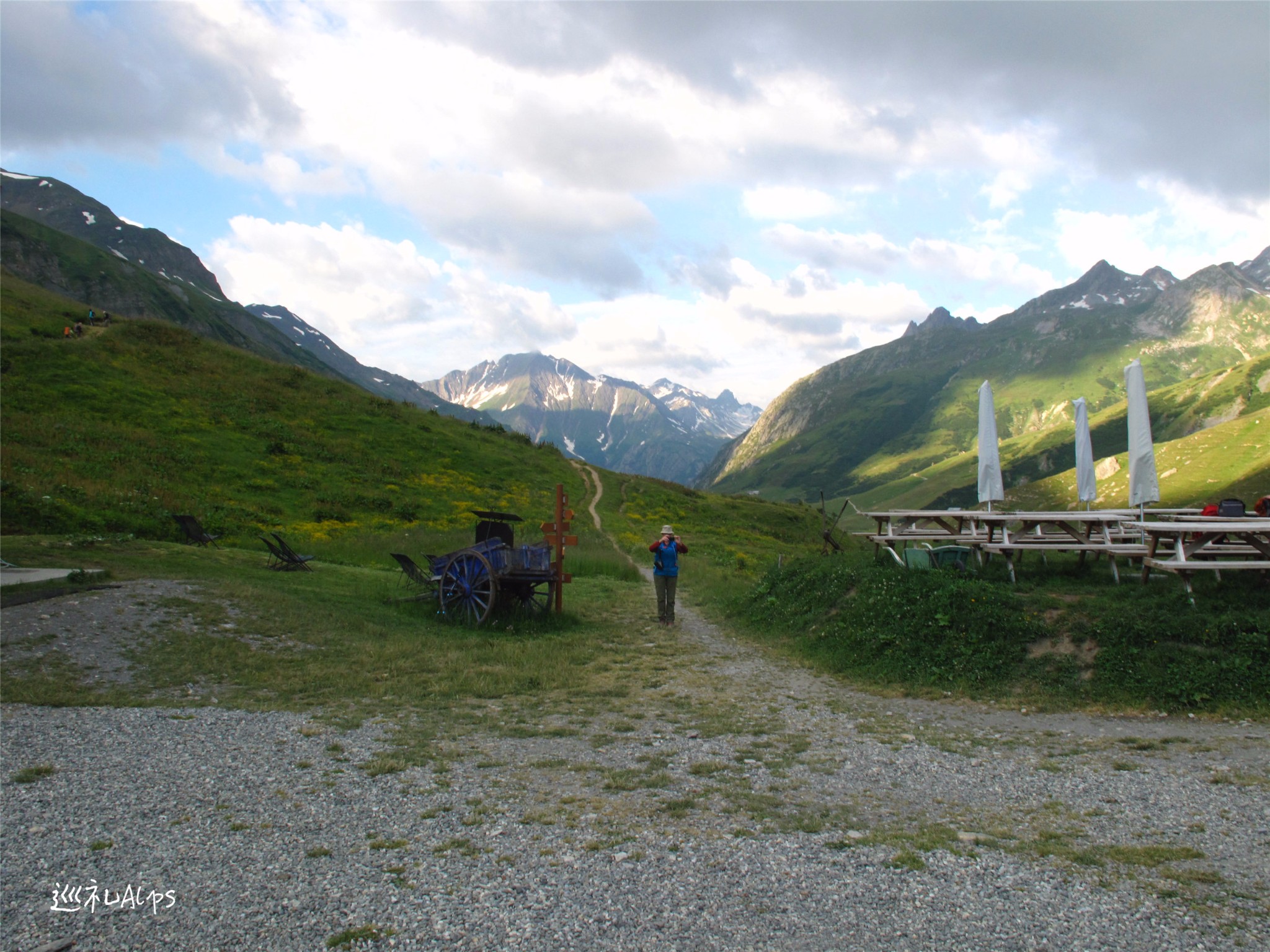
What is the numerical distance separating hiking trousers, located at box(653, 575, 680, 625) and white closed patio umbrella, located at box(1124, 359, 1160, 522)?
11.1 meters

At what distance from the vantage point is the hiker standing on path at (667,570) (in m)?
19.1

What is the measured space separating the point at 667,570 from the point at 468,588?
17.8 ft

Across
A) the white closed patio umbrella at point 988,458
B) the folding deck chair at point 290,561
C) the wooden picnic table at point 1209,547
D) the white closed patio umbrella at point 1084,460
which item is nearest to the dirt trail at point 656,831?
the wooden picnic table at point 1209,547

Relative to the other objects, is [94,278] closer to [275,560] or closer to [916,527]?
[275,560]

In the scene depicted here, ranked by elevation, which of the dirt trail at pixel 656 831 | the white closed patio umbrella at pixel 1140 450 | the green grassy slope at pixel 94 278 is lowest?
the dirt trail at pixel 656 831

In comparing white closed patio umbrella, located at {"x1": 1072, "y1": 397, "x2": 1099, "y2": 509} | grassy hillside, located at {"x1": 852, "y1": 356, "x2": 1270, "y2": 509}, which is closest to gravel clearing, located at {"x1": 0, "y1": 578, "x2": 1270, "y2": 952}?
white closed patio umbrella, located at {"x1": 1072, "y1": 397, "x2": 1099, "y2": 509}

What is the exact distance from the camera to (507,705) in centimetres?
1160

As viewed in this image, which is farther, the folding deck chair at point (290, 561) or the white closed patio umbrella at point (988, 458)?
the folding deck chair at point (290, 561)

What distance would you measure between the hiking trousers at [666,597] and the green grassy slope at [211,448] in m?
19.6

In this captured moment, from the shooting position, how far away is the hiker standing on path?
1914 cm

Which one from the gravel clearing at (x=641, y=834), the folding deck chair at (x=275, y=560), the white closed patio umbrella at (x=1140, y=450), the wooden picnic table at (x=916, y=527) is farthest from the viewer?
the folding deck chair at (x=275, y=560)

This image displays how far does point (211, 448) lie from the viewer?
133ft

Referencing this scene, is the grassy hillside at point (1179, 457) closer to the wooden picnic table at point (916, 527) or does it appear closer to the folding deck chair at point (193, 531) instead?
the wooden picnic table at point (916, 527)

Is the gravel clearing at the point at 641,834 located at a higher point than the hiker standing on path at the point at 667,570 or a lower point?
lower
